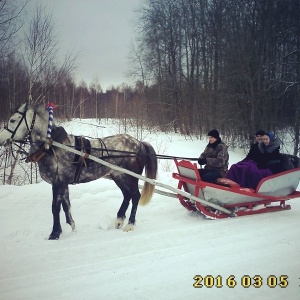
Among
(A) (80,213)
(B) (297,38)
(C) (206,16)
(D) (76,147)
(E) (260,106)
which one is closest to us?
(D) (76,147)

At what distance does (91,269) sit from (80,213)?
2305 mm

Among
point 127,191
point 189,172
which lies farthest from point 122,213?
point 189,172

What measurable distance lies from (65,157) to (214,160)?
248cm

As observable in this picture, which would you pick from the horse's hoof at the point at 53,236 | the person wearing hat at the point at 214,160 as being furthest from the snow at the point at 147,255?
the person wearing hat at the point at 214,160

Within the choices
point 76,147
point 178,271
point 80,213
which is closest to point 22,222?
point 80,213

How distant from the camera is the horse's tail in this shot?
4.67m

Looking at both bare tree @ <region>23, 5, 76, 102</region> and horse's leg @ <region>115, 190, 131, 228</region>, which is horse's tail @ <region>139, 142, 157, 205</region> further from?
bare tree @ <region>23, 5, 76, 102</region>

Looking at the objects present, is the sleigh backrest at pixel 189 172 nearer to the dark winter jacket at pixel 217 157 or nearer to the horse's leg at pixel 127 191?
the dark winter jacket at pixel 217 157

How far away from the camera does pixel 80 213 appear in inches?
195

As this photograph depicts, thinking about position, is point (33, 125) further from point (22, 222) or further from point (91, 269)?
point (91, 269)

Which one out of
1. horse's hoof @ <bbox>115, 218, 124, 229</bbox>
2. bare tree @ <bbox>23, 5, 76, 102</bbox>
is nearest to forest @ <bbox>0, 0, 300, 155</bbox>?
bare tree @ <bbox>23, 5, 76, 102</bbox>

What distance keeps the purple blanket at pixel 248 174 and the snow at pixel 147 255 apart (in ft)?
1.96

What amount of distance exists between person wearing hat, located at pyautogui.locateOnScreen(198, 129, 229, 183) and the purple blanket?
237mm

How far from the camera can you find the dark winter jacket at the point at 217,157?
453 cm
